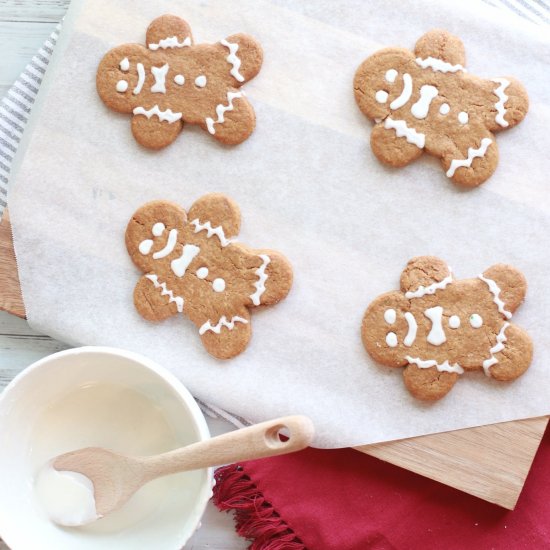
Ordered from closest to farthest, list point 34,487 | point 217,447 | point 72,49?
1. point 217,447
2. point 34,487
3. point 72,49

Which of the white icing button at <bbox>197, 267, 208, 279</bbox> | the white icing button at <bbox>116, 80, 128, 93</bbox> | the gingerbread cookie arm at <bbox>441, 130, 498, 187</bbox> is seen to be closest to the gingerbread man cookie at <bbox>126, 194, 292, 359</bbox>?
the white icing button at <bbox>197, 267, 208, 279</bbox>

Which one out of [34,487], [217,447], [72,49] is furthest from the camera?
[72,49]

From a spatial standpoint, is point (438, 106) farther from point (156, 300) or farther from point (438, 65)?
point (156, 300)

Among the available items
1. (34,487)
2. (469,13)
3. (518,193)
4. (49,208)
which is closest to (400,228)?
(518,193)

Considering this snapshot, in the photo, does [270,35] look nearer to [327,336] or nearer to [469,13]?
[469,13]

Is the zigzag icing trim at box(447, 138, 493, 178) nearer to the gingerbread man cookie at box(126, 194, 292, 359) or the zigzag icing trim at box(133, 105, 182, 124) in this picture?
the gingerbread man cookie at box(126, 194, 292, 359)

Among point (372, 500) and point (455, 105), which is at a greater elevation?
point (455, 105)

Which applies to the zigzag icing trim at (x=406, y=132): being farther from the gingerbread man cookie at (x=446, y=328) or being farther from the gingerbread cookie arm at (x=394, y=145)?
the gingerbread man cookie at (x=446, y=328)

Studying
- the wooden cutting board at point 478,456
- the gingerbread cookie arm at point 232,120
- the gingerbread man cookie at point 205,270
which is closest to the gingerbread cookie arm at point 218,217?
the gingerbread man cookie at point 205,270
